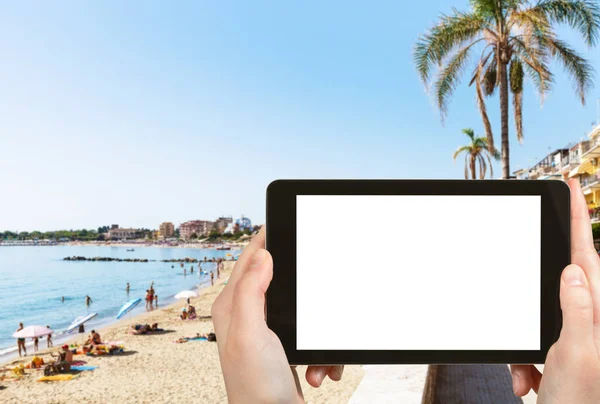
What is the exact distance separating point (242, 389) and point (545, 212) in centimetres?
119

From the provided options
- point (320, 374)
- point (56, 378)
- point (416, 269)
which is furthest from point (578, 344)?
point (56, 378)

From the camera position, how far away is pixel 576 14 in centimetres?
1348

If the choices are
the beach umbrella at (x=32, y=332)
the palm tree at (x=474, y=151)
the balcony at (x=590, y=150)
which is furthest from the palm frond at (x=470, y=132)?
the beach umbrella at (x=32, y=332)

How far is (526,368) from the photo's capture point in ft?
5.60

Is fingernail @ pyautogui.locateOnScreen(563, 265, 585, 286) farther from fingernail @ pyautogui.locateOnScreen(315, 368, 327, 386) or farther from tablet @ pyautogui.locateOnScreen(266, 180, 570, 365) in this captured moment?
fingernail @ pyautogui.locateOnScreen(315, 368, 327, 386)

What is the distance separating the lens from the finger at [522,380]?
1.66 meters

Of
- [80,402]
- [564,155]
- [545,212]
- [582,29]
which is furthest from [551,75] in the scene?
[564,155]

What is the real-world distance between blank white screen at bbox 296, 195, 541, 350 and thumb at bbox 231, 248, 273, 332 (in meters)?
0.19

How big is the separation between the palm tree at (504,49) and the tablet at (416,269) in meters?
13.3

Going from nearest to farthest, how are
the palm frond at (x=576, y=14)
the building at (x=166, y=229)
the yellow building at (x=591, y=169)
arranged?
1. the palm frond at (x=576, y=14)
2. the yellow building at (x=591, y=169)
3. the building at (x=166, y=229)

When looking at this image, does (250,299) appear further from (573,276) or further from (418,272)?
(573,276)

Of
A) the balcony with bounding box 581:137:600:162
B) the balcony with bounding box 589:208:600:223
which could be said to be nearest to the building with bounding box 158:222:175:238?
the balcony with bounding box 581:137:600:162

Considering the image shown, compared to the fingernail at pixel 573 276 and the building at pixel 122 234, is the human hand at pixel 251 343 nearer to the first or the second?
the fingernail at pixel 573 276

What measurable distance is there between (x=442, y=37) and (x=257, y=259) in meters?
14.8
